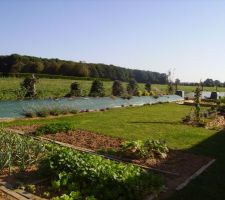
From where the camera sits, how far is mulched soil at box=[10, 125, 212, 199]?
7570mm

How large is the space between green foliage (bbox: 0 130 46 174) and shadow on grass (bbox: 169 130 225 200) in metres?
3.05

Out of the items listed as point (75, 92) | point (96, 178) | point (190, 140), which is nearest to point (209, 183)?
point (96, 178)

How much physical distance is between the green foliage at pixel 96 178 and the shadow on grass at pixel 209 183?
0.63 meters

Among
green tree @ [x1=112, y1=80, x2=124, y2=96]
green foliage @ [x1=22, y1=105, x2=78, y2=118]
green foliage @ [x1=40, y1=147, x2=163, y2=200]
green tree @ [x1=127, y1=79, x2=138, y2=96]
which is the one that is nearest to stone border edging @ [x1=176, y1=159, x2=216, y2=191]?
green foliage @ [x1=40, y1=147, x2=163, y2=200]

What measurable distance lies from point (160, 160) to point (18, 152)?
12.0ft

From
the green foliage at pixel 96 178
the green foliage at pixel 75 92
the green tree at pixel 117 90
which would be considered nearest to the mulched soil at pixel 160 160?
the green foliage at pixel 96 178

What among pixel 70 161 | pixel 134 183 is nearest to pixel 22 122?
pixel 70 161

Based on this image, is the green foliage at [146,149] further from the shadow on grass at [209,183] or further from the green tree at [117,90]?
the green tree at [117,90]

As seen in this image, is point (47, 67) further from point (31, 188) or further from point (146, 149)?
point (31, 188)

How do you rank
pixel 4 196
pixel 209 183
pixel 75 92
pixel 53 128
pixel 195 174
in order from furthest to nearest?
pixel 75 92, pixel 53 128, pixel 195 174, pixel 209 183, pixel 4 196

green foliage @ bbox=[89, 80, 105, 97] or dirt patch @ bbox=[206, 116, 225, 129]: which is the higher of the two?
green foliage @ bbox=[89, 80, 105, 97]

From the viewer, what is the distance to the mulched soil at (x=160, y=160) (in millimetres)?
7570

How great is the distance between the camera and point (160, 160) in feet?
28.7

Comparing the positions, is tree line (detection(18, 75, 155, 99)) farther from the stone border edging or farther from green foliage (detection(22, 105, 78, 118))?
the stone border edging
